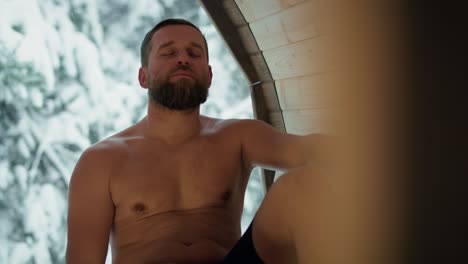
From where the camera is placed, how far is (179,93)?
5.08 feet

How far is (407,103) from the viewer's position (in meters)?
0.33

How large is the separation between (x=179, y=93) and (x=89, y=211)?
43 cm

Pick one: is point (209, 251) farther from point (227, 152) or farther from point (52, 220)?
point (52, 220)

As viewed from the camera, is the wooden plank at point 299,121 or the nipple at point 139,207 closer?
the nipple at point 139,207

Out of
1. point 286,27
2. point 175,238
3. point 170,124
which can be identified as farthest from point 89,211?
point 286,27

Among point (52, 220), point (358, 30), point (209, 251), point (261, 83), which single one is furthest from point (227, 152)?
point (358, 30)

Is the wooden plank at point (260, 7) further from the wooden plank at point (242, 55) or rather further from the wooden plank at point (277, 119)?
the wooden plank at point (277, 119)

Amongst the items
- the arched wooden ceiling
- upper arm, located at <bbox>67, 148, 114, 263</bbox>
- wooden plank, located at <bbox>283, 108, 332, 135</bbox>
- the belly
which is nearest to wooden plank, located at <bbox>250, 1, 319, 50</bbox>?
the arched wooden ceiling

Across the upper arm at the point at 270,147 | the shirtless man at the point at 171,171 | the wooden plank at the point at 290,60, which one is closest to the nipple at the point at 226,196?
the shirtless man at the point at 171,171

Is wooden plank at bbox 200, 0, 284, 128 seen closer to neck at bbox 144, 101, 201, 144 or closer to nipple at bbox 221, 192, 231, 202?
neck at bbox 144, 101, 201, 144

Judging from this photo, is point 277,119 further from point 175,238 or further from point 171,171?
point 175,238

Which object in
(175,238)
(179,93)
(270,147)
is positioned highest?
(179,93)

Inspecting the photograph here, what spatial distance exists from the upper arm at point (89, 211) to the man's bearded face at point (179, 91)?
0.26 m

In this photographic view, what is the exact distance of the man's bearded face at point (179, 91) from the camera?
5.05 ft
